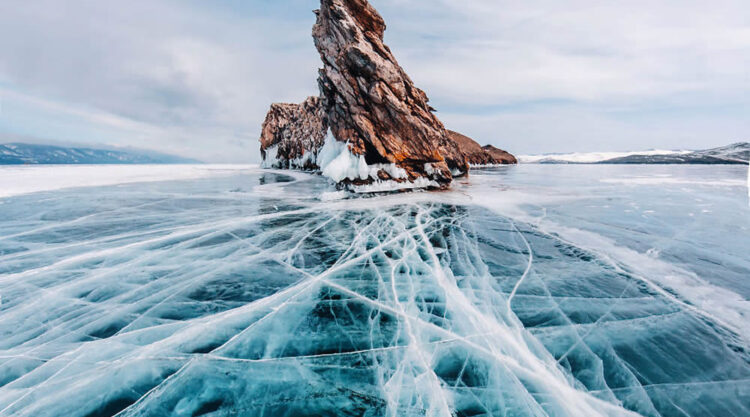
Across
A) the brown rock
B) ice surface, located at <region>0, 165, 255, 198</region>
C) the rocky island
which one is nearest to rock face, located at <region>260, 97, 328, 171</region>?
ice surface, located at <region>0, 165, 255, 198</region>

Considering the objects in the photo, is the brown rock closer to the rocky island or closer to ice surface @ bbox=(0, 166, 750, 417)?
the rocky island

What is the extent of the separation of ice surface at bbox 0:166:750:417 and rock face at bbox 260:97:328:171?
3600 centimetres

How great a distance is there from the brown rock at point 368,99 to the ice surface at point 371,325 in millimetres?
10690

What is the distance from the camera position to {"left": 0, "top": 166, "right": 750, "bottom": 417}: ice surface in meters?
2.42

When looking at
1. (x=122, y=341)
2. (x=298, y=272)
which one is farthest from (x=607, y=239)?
(x=122, y=341)

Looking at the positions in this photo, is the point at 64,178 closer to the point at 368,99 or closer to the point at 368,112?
the point at 368,112

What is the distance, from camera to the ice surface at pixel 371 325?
2422 mm

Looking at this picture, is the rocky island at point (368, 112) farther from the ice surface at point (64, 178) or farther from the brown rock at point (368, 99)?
the ice surface at point (64, 178)

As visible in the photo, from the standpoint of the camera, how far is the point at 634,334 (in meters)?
3.18

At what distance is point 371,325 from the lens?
3.48 meters

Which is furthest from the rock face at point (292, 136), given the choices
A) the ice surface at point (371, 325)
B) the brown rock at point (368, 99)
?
the ice surface at point (371, 325)

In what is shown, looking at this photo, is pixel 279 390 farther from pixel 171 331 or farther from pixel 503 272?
pixel 503 272

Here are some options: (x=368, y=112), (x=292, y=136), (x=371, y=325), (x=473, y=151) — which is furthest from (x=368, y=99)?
(x=473, y=151)

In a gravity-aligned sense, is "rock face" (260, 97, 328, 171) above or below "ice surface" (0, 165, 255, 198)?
above
